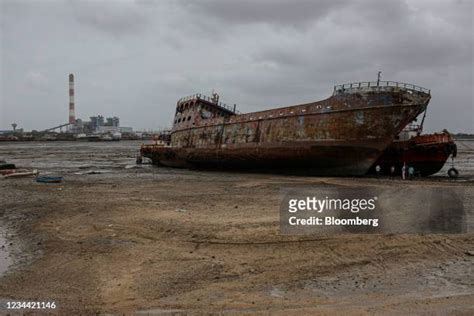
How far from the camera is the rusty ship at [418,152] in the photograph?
18953mm

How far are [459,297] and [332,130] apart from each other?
14019 mm

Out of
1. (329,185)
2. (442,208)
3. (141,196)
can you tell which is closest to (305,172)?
(329,185)

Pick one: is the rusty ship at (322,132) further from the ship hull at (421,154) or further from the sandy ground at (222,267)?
the sandy ground at (222,267)

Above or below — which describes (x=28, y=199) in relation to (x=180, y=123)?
below

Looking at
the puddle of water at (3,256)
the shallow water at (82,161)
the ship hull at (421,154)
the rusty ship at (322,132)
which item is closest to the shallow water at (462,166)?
the shallow water at (82,161)

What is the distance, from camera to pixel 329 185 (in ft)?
50.9

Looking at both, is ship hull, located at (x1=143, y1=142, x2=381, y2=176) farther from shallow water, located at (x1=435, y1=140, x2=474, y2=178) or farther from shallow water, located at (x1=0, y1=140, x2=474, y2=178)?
shallow water, located at (x1=435, y1=140, x2=474, y2=178)

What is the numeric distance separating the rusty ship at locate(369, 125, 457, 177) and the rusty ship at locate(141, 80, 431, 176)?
5.70ft

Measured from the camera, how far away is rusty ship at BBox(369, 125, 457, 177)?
62.2 feet

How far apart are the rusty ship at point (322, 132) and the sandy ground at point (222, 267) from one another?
9.66 meters

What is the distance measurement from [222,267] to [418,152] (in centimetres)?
1606

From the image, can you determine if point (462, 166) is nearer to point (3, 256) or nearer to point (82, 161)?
point (82, 161)

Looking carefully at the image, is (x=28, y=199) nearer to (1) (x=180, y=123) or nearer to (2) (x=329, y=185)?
(2) (x=329, y=185)

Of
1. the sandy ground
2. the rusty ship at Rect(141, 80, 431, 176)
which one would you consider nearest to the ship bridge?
the rusty ship at Rect(141, 80, 431, 176)
